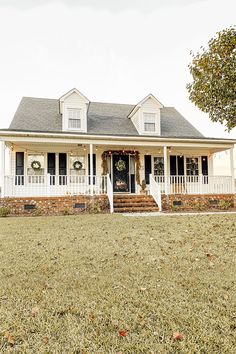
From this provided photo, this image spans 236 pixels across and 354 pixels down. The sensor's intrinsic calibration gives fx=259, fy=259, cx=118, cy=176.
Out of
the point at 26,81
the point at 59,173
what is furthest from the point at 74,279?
the point at 26,81

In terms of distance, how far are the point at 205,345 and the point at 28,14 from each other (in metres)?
16.4

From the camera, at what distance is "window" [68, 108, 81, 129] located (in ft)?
47.1

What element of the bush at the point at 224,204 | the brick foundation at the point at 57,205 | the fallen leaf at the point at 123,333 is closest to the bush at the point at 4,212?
the brick foundation at the point at 57,205

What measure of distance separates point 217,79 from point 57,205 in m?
8.39

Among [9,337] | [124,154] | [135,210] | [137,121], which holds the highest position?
[137,121]

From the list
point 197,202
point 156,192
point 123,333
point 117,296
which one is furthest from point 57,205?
point 123,333

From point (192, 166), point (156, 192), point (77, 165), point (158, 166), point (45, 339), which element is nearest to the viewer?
point (45, 339)

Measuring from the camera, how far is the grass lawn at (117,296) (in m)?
2.03

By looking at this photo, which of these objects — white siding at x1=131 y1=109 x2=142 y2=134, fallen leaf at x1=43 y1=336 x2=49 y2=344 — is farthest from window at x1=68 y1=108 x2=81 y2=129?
fallen leaf at x1=43 y1=336 x2=49 y2=344

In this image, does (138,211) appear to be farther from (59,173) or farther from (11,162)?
(11,162)

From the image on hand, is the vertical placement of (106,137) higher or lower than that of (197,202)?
higher

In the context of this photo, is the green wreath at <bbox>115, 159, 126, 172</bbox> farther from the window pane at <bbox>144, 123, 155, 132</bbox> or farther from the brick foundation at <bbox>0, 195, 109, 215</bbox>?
the brick foundation at <bbox>0, 195, 109, 215</bbox>

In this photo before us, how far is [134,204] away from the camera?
12.6 metres

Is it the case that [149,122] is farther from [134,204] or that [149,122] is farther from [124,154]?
[134,204]
